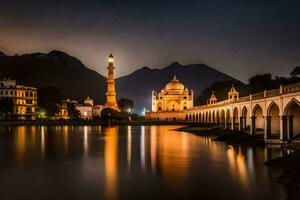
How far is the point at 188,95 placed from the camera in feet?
412

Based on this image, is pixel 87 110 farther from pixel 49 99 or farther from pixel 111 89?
pixel 111 89

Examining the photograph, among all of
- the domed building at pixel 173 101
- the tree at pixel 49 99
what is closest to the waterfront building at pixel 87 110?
the tree at pixel 49 99

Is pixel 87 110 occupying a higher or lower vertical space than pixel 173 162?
higher

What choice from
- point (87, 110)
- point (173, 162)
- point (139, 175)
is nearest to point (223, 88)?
point (87, 110)

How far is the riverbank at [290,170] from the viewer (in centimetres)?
1733

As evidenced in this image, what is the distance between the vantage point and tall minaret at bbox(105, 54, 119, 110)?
116 meters

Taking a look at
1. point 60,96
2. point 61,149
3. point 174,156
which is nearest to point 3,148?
point 61,149

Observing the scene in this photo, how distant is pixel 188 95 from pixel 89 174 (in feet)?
341

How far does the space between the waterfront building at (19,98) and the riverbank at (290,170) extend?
275 feet

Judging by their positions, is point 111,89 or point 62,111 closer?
point 111,89

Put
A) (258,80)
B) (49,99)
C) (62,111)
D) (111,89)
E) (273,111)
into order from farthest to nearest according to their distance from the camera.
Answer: (62,111) → (111,89) → (49,99) → (258,80) → (273,111)

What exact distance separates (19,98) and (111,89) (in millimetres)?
27338

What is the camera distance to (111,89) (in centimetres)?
11831

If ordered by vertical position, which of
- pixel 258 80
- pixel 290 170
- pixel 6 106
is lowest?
pixel 290 170
